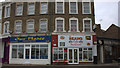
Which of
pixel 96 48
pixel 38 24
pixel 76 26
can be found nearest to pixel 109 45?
pixel 96 48

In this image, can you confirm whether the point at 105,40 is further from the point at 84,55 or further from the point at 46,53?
the point at 46,53

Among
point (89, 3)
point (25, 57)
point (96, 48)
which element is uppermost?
point (89, 3)

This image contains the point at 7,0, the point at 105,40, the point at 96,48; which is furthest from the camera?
the point at 7,0

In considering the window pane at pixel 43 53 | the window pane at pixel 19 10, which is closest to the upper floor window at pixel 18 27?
the window pane at pixel 19 10

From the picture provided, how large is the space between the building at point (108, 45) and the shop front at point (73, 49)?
5.69 feet

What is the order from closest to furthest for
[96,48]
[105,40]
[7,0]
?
[96,48], [105,40], [7,0]

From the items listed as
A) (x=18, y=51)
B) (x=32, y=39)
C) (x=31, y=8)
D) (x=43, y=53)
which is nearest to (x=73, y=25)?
(x=43, y=53)

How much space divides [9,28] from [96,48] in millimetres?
12900

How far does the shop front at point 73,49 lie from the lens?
18.5 m

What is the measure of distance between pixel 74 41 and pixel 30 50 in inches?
245

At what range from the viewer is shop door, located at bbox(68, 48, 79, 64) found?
18.5 metres

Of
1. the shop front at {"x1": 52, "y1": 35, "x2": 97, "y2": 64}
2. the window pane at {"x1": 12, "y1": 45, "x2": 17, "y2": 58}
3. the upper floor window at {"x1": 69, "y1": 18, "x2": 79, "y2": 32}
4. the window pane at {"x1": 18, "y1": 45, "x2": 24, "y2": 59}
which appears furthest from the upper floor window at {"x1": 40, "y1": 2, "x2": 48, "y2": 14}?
the window pane at {"x1": 12, "y1": 45, "x2": 17, "y2": 58}

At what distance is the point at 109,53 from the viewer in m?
20.5

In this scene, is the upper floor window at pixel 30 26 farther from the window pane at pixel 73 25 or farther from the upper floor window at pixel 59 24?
the window pane at pixel 73 25
